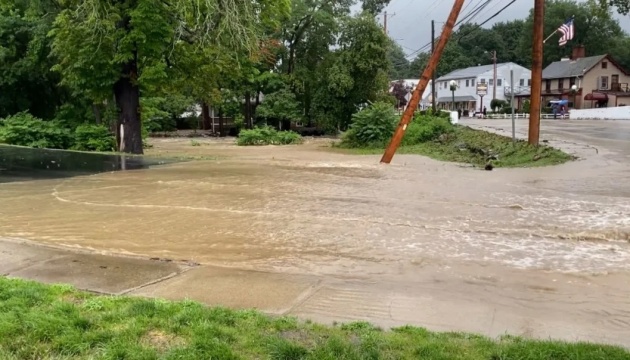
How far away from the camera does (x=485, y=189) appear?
13250 millimetres

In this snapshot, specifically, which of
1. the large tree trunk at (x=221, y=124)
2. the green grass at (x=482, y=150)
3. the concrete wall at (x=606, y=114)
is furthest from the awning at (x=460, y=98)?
the green grass at (x=482, y=150)

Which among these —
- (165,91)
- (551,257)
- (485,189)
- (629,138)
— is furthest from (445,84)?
(551,257)

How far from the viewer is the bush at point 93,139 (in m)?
25.2

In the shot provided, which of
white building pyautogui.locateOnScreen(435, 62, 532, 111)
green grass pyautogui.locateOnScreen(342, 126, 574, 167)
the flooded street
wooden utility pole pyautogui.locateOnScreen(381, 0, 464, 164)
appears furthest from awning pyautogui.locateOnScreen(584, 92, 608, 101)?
the flooded street

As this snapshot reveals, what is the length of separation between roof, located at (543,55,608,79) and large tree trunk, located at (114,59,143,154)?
217 feet

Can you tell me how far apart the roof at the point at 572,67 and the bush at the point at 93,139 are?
2569 inches

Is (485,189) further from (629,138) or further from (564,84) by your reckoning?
(564,84)

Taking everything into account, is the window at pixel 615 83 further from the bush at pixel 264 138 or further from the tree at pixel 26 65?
the tree at pixel 26 65

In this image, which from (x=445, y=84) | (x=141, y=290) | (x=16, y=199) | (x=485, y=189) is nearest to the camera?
(x=141, y=290)

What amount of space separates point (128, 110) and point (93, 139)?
158 inches

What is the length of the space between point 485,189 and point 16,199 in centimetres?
974

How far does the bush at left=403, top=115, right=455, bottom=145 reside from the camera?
32.5 m

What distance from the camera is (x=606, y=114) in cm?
5381

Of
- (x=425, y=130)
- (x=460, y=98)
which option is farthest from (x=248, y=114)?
(x=460, y=98)
